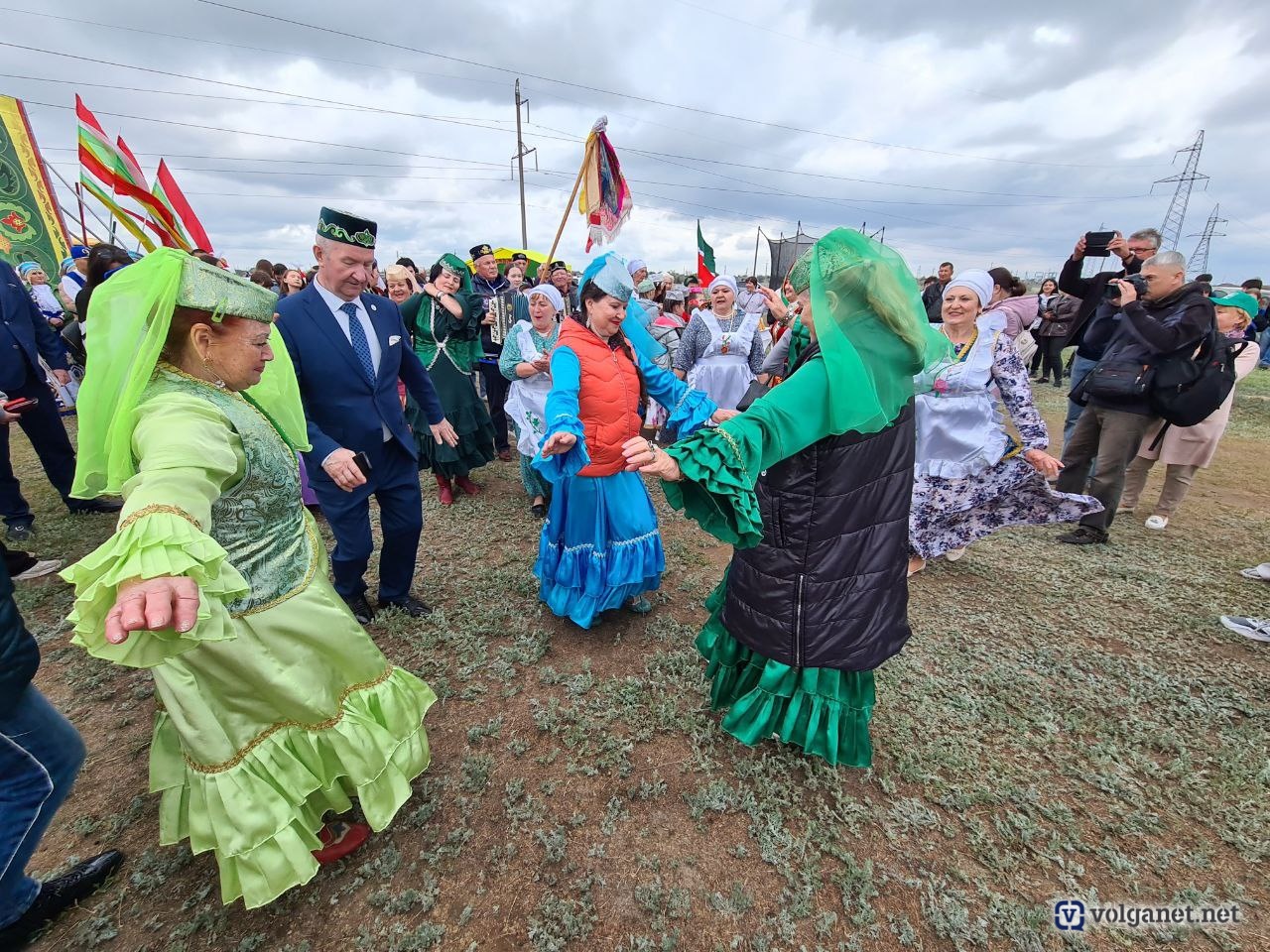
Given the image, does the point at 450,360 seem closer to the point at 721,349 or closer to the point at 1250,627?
the point at 721,349

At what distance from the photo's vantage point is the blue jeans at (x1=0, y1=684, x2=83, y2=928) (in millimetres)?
1530

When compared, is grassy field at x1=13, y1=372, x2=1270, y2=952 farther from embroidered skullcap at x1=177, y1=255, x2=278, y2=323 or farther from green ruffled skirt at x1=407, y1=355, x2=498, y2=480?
green ruffled skirt at x1=407, y1=355, x2=498, y2=480

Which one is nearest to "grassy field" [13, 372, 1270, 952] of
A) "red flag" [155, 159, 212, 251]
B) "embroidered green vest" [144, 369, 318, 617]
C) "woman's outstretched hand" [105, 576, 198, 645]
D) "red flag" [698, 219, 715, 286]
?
"embroidered green vest" [144, 369, 318, 617]

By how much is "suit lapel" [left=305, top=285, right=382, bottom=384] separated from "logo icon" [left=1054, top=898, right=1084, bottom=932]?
3.71 metres

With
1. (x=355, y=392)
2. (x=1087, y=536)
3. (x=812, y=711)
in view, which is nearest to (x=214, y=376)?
(x=355, y=392)

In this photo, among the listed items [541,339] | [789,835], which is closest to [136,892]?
[789,835]

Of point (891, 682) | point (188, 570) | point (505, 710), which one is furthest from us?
point (891, 682)

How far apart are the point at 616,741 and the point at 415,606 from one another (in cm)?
173

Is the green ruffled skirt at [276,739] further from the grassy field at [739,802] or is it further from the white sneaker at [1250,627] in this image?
the white sneaker at [1250,627]

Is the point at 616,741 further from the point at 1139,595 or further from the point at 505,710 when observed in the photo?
the point at 1139,595

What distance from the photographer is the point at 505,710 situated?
9.20 ft

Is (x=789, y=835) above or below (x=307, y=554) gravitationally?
below

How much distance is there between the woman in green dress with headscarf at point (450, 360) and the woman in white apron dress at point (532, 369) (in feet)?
2.31

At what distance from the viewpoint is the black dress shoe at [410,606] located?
3582 mm
